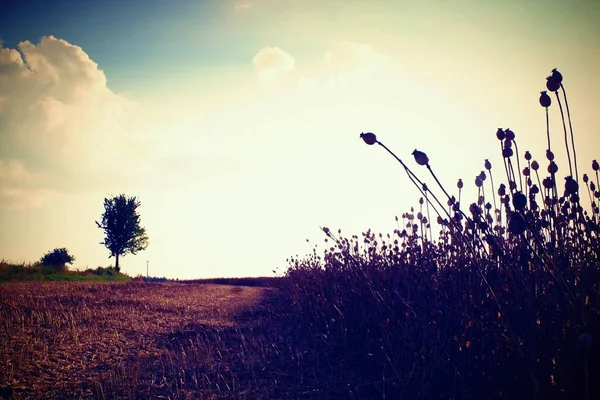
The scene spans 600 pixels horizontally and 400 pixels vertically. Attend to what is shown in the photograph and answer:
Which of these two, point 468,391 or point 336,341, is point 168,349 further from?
point 468,391

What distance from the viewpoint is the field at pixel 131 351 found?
3.25 meters

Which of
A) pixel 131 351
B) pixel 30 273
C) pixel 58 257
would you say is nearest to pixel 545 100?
pixel 131 351

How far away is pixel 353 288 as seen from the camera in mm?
4141

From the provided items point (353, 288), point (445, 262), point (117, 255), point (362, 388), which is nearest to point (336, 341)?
point (353, 288)

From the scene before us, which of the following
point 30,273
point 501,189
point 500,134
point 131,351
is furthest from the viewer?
point 30,273

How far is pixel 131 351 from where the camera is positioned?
452cm

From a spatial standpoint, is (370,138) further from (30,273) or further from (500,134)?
(30,273)

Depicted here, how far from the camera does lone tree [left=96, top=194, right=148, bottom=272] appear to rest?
37875 millimetres

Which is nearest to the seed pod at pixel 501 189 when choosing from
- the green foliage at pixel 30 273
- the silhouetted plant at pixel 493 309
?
the silhouetted plant at pixel 493 309

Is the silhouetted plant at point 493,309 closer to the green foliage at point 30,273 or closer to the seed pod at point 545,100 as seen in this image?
the seed pod at point 545,100

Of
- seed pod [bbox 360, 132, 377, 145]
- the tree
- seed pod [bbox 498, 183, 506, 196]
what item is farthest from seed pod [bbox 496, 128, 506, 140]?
the tree

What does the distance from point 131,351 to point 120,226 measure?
36.5 meters

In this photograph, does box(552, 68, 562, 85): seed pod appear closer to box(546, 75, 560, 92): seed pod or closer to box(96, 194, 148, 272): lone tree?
box(546, 75, 560, 92): seed pod

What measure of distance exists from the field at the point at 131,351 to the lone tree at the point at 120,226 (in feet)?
107
